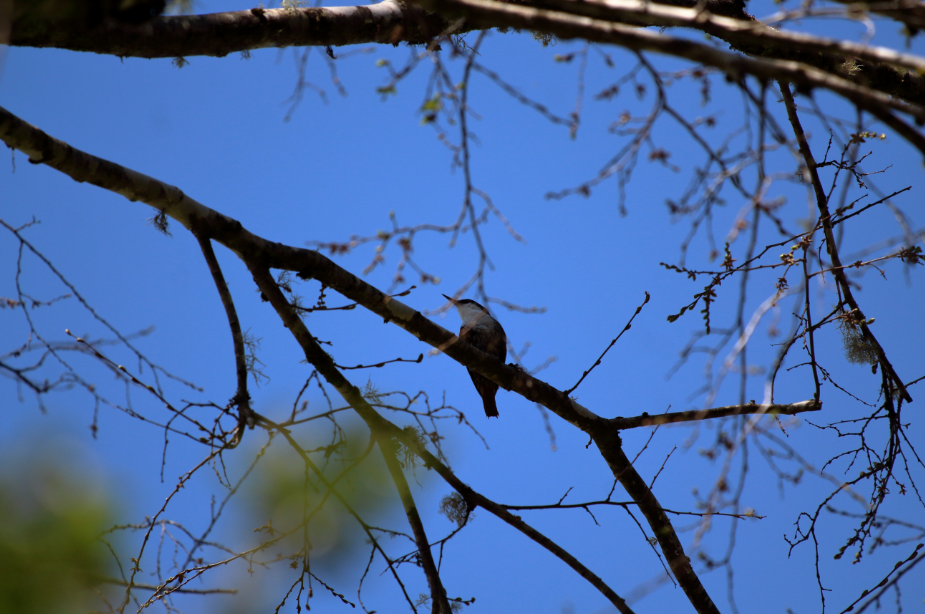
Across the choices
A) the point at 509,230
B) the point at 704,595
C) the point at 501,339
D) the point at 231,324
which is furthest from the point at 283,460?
the point at 501,339

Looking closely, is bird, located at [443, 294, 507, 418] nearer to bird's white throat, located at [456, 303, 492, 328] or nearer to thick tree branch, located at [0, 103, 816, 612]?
bird's white throat, located at [456, 303, 492, 328]

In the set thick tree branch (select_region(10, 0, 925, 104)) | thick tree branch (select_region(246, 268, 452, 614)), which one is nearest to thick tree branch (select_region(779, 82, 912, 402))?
thick tree branch (select_region(10, 0, 925, 104))

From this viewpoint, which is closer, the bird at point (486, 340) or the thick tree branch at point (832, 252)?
the thick tree branch at point (832, 252)

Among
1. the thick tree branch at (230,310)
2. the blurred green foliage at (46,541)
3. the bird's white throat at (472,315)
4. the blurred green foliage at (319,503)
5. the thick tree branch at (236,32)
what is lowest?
the blurred green foliage at (46,541)

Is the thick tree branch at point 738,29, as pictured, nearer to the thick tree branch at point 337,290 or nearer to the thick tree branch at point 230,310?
the thick tree branch at point 337,290

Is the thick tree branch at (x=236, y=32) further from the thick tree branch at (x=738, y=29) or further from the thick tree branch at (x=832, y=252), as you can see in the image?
the thick tree branch at (x=832, y=252)

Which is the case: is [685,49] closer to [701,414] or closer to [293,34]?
[701,414]

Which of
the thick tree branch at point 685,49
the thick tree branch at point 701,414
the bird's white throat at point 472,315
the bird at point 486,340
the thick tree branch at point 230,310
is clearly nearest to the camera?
the thick tree branch at point 685,49

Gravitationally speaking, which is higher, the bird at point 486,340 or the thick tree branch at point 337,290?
the bird at point 486,340

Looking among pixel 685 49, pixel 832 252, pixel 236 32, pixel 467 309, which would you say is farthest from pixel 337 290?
pixel 467 309

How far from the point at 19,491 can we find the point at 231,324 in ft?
3.58

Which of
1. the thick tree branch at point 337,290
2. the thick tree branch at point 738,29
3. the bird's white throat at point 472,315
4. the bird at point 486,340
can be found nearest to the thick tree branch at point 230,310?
the thick tree branch at point 337,290

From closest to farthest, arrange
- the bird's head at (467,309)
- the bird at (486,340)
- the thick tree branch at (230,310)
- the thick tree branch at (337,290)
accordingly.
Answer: the thick tree branch at (337,290), the thick tree branch at (230,310), the bird at (486,340), the bird's head at (467,309)

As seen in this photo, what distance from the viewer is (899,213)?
1.65 m
